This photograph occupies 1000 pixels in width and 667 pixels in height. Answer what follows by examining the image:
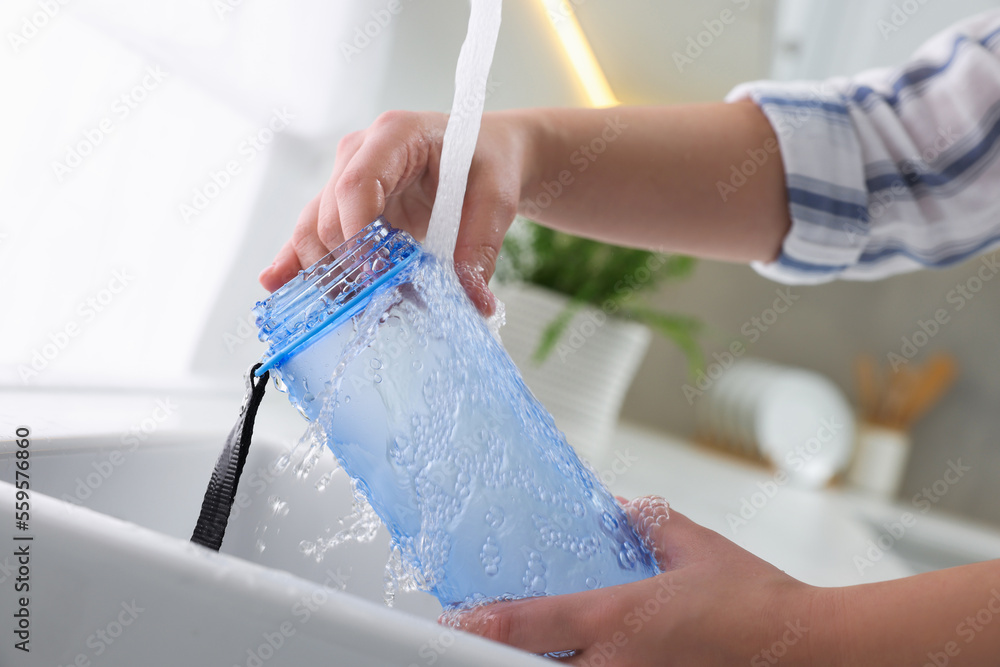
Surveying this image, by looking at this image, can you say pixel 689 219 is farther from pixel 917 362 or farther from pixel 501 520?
pixel 917 362

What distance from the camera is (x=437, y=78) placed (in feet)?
2.72

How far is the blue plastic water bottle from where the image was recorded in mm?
305

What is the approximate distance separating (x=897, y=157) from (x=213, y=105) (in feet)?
2.13

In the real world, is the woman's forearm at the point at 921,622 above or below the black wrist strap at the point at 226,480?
below

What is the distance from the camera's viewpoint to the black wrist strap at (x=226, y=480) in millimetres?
309

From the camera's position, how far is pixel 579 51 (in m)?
0.98

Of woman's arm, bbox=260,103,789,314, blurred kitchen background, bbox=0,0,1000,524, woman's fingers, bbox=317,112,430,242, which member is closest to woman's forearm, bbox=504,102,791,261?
woman's arm, bbox=260,103,789,314

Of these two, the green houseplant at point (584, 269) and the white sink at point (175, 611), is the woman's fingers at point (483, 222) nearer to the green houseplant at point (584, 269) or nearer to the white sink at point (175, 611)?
the white sink at point (175, 611)

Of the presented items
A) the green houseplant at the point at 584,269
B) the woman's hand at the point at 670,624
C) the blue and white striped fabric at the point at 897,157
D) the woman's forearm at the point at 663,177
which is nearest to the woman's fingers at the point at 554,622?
the woman's hand at the point at 670,624

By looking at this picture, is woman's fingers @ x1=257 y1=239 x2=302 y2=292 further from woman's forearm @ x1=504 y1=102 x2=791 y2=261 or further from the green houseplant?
the green houseplant

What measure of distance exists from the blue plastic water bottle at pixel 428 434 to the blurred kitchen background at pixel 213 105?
382 millimetres

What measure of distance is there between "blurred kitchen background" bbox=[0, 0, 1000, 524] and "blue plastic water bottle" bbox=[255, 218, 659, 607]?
0.38m

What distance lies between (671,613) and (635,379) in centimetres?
211

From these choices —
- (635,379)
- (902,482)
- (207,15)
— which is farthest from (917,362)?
(207,15)
